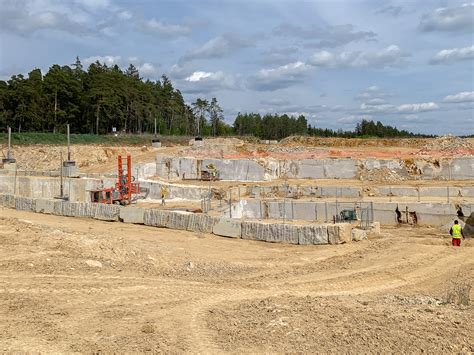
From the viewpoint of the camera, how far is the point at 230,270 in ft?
43.3

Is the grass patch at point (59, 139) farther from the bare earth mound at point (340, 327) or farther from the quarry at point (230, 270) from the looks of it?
the bare earth mound at point (340, 327)

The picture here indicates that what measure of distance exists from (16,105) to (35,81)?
403 centimetres

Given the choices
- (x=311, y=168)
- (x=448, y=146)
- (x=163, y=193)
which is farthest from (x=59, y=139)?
(x=448, y=146)

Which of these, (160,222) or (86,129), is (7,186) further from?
(86,129)

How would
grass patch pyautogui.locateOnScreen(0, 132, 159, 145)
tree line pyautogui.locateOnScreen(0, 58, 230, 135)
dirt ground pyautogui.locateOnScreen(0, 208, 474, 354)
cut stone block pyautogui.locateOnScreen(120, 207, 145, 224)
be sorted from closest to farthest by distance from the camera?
dirt ground pyautogui.locateOnScreen(0, 208, 474, 354)
cut stone block pyautogui.locateOnScreen(120, 207, 145, 224)
grass patch pyautogui.locateOnScreen(0, 132, 159, 145)
tree line pyautogui.locateOnScreen(0, 58, 230, 135)

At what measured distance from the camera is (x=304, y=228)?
651 inches

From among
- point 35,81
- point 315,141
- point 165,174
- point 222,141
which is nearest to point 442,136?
point 315,141

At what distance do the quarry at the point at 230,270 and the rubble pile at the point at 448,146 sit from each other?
53.9 ft

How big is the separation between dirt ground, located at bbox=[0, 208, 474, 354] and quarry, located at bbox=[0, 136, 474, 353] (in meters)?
0.03

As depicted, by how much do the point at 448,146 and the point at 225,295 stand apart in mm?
41046

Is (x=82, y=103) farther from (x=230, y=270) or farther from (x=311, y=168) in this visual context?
(x=230, y=270)

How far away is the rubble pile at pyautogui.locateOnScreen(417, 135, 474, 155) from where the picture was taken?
142 ft

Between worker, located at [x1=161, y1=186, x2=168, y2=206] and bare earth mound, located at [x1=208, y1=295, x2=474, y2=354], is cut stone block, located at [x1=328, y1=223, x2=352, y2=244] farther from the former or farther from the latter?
worker, located at [x1=161, y1=186, x2=168, y2=206]

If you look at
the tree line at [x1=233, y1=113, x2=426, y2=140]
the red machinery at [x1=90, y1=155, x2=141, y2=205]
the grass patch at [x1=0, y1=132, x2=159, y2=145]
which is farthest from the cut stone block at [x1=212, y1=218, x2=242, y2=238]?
the tree line at [x1=233, y1=113, x2=426, y2=140]
